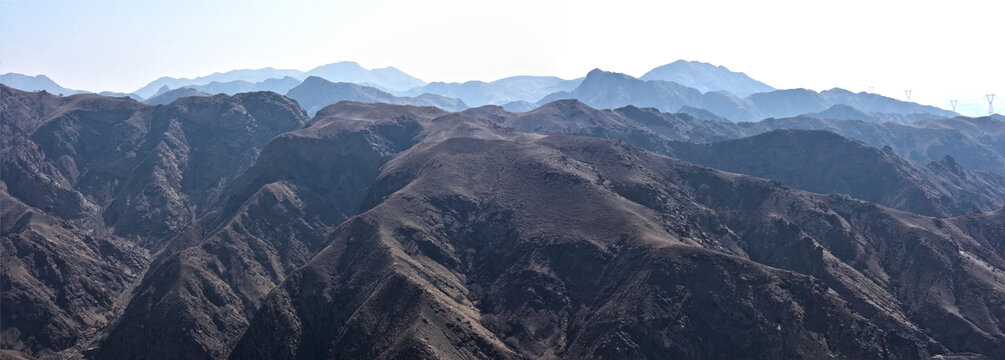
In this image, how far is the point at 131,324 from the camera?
10119 cm

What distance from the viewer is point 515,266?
108 metres

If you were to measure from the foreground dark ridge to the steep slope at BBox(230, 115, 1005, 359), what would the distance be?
0.38 m

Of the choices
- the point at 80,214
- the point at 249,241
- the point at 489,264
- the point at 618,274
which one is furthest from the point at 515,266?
the point at 80,214

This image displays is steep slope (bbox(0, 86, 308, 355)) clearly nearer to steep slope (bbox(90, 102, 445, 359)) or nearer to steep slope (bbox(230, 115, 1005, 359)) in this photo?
steep slope (bbox(90, 102, 445, 359))

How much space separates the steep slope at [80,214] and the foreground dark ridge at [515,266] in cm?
75

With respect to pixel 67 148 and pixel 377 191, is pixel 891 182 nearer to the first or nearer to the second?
pixel 377 191

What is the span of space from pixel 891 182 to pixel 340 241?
169916 mm

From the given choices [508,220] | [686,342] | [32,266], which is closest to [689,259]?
[686,342]

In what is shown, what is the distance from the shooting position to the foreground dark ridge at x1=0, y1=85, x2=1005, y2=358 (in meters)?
89.8

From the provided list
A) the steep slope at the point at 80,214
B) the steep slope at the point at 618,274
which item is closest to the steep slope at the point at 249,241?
the steep slope at the point at 80,214

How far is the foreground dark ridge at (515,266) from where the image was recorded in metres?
89.8

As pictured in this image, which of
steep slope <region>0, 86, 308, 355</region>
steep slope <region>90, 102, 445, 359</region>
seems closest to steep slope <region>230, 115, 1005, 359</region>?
steep slope <region>90, 102, 445, 359</region>

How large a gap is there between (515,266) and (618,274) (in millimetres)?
19411

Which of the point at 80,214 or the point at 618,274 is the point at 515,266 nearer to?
the point at 618,274
